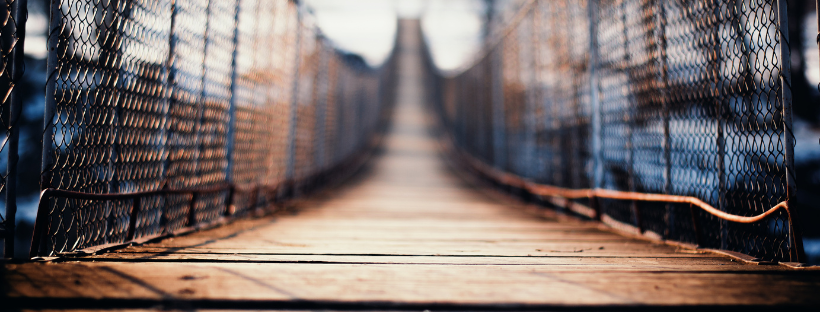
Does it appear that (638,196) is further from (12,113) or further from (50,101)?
(12,113)

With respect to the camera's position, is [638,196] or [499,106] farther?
[499,106]

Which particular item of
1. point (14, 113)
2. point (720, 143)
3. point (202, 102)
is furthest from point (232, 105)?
point (720, 143)

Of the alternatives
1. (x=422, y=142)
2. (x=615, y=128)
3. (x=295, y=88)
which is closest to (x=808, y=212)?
(x=615, y=128)

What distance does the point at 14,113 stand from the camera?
2264 mm

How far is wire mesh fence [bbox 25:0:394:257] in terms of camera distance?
2643mm

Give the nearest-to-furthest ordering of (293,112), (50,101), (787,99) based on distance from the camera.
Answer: (50,101) < (787,99) < (293,112)

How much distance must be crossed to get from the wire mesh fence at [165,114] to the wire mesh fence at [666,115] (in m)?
3.73

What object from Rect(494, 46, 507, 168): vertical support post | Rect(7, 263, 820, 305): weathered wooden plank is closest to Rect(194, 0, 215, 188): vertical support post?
Rect(7, 263, 820, 305): weathered wooden plank

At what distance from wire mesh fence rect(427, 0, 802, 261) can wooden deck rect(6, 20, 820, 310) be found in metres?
0.52

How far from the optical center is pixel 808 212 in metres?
8.19

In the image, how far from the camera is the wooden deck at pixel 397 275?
1.81 metres

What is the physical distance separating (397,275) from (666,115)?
9.35 feet

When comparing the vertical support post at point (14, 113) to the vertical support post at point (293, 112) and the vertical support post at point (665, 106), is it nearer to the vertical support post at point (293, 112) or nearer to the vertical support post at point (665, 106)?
the vertical support post at point (665, 106)

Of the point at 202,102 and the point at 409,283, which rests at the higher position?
the point at 202,102
